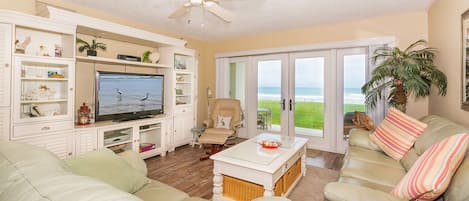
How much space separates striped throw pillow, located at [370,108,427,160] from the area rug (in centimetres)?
75

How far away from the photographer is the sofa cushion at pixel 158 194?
1.45 metres

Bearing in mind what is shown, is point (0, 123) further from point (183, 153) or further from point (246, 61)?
point (246, 61)

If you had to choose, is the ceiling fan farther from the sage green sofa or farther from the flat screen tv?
the sage green sofa

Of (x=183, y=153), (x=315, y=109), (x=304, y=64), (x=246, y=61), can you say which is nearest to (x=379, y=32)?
(x=304, y=64)

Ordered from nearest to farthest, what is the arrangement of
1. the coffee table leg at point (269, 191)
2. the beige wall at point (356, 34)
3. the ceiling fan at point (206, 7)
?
1. the coffee table leg at point (269, 191)
2. the ceiling fan at point (206, 7)
3. the beige wall at point (356, 34)

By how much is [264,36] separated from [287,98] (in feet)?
4.73

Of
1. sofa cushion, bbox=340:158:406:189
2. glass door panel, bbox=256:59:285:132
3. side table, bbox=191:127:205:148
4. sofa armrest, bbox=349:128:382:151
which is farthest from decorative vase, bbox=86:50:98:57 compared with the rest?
sofa armrest, bbox=349:128:382:151

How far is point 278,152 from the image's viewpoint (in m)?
2.42

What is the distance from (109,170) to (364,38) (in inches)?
162

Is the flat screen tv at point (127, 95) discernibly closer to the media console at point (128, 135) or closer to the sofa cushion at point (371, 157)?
the media console at point (128, 135)

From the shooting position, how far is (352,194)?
124 centimetres

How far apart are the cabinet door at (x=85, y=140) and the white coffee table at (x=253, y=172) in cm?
182

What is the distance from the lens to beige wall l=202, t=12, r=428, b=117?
11.2ft

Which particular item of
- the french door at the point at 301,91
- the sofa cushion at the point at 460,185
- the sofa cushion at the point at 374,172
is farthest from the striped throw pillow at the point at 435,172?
the french door at the point at 301,91
